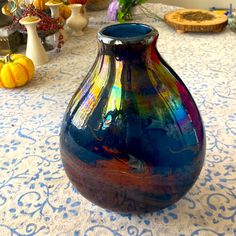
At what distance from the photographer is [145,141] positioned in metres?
0.33

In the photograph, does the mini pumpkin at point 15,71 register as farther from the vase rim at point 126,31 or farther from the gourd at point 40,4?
the vase rim at point 126,31

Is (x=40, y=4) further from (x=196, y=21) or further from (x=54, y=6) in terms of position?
(x=196, y=21)

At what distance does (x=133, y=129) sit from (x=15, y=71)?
0.50 metres

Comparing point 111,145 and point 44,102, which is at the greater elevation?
point 111,145

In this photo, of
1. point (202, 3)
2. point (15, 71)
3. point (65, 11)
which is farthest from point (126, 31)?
point (202, 3)

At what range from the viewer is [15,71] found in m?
0.75

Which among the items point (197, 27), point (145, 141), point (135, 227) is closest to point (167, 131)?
point (145, 141)

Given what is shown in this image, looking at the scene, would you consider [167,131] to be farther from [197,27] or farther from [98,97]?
[197,27]

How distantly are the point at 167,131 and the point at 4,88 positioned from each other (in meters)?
0.56

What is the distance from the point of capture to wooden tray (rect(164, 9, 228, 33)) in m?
1.04

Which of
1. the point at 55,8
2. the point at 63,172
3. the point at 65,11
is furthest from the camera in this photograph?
the point at 65,11

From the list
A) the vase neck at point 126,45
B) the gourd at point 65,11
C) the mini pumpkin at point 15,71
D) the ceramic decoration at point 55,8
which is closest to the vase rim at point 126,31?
the vase neck at point 126,45

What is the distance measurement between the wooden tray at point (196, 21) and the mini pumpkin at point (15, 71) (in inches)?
20.4

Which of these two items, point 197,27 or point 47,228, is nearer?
point 47,228
